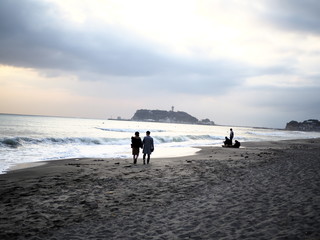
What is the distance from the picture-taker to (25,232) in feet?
17.8

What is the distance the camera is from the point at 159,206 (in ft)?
23.7

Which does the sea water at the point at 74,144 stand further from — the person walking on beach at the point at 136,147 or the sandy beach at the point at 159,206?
the sandy beach at the point at 159,206

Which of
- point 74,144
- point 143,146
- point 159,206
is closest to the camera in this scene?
point 159,206

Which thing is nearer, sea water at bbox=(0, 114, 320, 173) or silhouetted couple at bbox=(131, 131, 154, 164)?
silhouetted couple at bbox=(131, 131, 154, 164)

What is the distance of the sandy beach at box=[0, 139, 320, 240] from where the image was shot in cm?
534

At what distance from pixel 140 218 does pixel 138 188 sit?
3.04 meters

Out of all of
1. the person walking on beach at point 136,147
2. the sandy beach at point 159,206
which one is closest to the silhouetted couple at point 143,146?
the person walking on beach at point 136,147

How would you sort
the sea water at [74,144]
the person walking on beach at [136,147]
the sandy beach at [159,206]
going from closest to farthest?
the sandy beach at [159,206] < the person walking on beach at [136,147] < the sea water at [74,144]

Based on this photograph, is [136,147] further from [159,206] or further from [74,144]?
[74,144]

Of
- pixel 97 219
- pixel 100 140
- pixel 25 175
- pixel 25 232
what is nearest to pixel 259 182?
pixel 97 219

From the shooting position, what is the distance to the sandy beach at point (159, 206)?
5344 millimetres

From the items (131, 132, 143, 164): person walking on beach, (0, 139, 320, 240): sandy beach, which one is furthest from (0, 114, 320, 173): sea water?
(0, 139, 320, 240): sandy beach

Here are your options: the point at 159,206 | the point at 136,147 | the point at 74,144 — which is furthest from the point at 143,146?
the point at 74,144

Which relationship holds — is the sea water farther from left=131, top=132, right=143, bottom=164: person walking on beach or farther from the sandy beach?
the sandy beach
